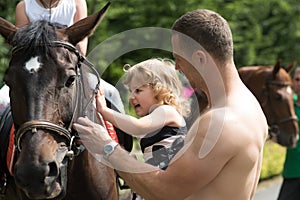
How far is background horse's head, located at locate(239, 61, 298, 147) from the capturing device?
11844 mm


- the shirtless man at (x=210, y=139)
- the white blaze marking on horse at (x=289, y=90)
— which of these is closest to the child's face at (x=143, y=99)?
the shirtless man at (x=210, y=139)

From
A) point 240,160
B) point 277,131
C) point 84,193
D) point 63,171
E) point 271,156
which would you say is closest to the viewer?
point 240,160

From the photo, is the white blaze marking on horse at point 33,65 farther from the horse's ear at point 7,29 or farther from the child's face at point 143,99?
the child's face at point 143,99

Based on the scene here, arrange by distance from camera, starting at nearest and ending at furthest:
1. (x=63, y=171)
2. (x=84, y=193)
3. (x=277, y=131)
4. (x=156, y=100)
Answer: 1. (x=63, y=171)
2. (x=84, y=193)
3. (x=156, y=100)
4. (x=277, y=131)

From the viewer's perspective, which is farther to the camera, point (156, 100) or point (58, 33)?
point (156, 100)

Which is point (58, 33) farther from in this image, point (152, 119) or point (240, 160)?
point (240, 160)

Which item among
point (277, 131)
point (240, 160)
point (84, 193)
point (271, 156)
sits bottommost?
point (271, 156)

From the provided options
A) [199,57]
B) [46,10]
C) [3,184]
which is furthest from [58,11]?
[199,57]

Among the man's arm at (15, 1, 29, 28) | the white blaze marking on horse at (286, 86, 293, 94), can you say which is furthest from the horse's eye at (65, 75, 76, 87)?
the white blaze marking on horse at (286, 86, 293, 94)

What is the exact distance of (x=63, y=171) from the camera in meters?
4.46

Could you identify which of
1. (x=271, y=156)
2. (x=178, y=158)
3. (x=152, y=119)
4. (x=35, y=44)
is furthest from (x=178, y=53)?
(x=271, y=156)

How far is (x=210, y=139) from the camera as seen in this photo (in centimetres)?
364

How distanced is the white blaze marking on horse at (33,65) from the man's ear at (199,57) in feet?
3.66

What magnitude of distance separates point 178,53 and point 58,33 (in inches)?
45.5
